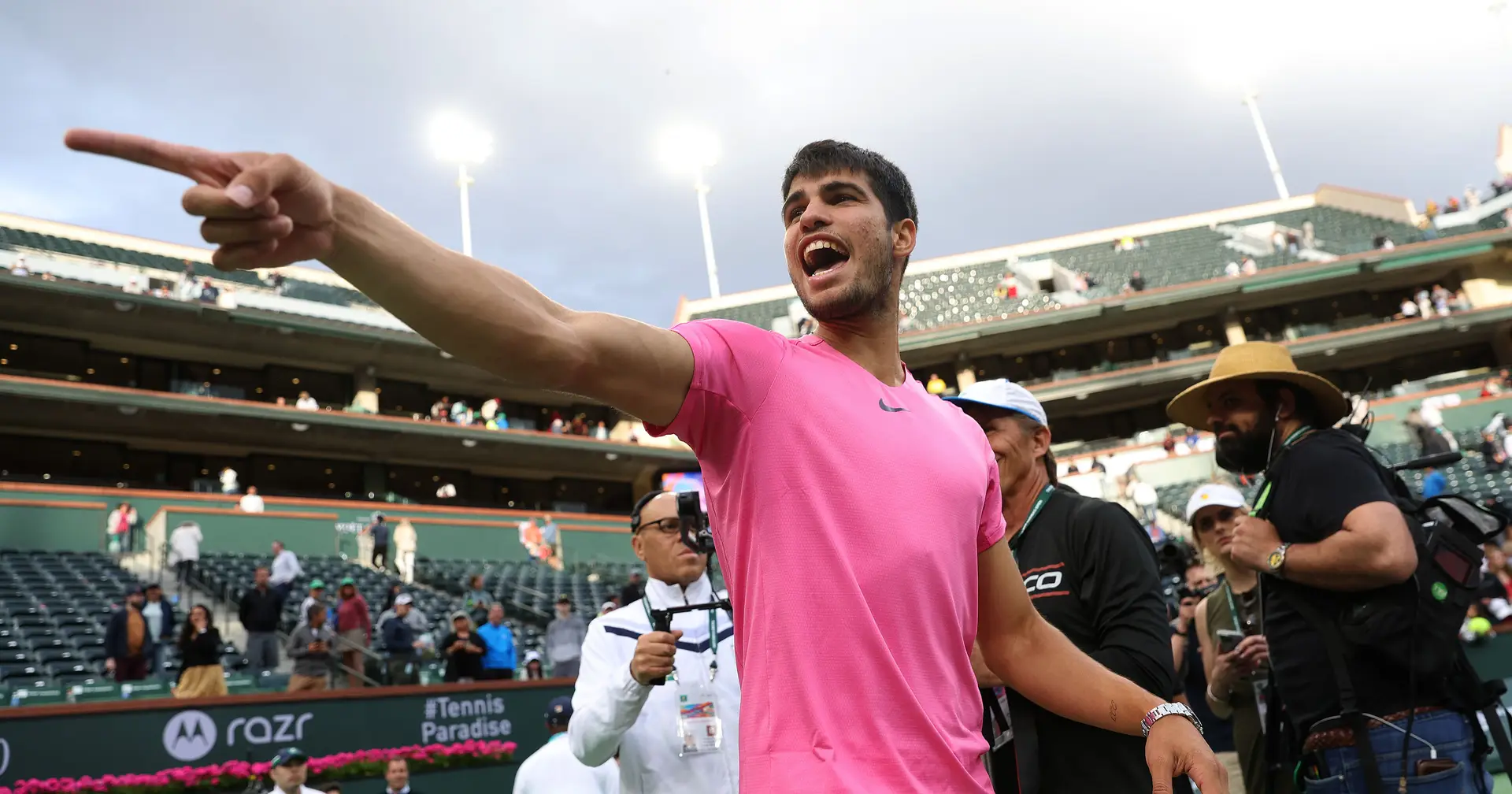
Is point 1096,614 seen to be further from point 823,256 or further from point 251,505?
point 251,505

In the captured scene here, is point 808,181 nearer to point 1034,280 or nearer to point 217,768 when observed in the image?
point 217,768

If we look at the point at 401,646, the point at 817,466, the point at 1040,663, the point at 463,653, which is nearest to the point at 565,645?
the point at 463,653

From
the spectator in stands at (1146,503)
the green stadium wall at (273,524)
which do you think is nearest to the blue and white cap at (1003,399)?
the spectator in stands at (1146,503)

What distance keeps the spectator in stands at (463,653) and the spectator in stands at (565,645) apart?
3.29 feet

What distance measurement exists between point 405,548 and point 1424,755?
24970mm

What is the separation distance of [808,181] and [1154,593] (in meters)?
1.84

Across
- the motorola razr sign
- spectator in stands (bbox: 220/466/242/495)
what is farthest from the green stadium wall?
the motorola razr sign

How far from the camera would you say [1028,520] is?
3.46m

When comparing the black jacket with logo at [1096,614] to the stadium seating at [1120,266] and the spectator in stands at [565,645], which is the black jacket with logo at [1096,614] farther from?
the stadium seating at [1120,266]

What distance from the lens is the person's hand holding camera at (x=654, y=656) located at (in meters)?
3.54

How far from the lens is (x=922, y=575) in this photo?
1858mm

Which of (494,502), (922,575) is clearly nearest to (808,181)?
(922,575)

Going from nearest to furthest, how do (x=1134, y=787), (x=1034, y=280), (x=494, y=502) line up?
(x=1134, y=787), (x=494, y=502), (x=1034, y=280)

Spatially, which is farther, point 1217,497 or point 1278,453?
point 1217,497
